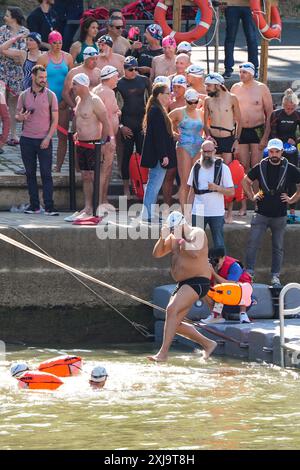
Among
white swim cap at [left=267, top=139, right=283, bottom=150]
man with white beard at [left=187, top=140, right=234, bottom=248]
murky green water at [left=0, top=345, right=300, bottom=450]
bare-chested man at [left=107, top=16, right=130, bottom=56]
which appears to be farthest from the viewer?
bare-chested man at [left=107, top=16, right=130, bottom=56]

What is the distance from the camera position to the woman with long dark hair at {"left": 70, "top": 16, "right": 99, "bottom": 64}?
2170 cm

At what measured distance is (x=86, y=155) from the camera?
2000 centimetres

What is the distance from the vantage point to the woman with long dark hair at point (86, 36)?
71.2 ft

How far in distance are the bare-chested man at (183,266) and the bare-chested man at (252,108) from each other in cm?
335

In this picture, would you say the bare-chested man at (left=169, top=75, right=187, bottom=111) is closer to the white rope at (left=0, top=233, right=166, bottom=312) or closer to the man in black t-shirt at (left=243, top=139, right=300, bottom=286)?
the man in black t-shirt at (left=243, top=139, right=300, bottom=286)

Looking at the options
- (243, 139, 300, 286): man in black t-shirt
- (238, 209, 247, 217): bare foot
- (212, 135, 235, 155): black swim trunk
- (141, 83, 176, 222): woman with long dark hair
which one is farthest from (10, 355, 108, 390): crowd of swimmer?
(238, 209, 247, 217): bare foot

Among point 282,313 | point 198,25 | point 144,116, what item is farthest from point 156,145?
point 198,25

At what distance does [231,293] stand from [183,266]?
2.92 ft

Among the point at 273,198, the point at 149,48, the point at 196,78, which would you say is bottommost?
the point at 273,198

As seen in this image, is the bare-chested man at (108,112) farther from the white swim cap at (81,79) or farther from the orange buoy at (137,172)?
the white swim cap at (81,79)

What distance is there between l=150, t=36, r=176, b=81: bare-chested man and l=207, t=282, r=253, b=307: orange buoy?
4.02m

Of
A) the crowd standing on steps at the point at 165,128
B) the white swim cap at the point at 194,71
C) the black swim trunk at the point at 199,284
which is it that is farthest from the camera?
the white swim cap at the point at 194,71

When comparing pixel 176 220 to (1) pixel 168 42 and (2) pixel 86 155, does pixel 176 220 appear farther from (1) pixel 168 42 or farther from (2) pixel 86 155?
(1) pixel 168 42

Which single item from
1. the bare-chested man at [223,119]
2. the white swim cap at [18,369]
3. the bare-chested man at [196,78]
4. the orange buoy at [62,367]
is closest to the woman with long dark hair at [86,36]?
the bare-chested man at [196,78]
